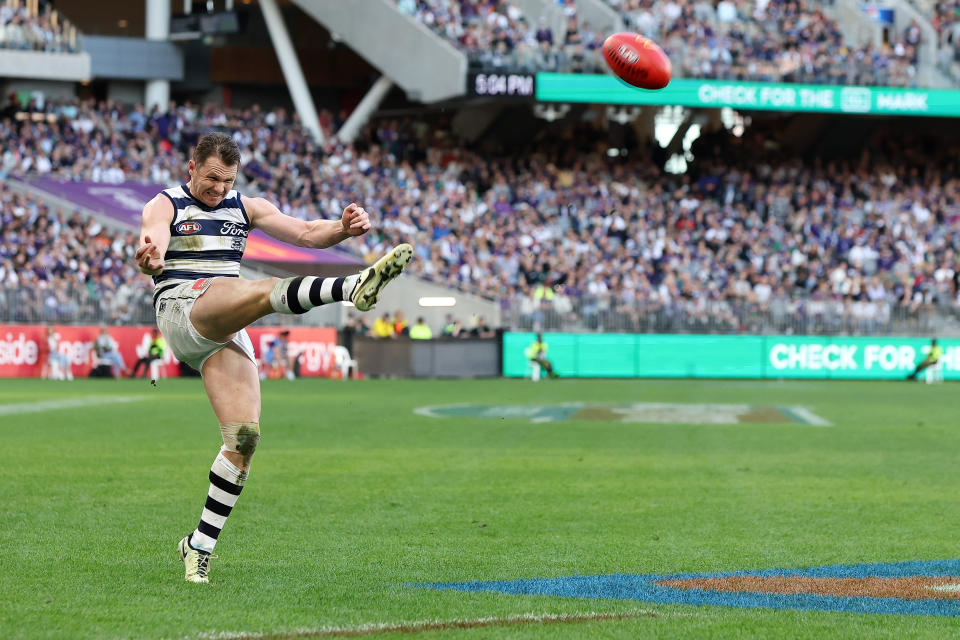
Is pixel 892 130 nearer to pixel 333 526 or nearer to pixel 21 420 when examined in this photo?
pixel 21 420

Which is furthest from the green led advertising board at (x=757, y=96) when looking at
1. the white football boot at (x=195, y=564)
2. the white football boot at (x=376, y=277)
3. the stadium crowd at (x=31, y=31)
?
the white football boot at (x=376, y=277)

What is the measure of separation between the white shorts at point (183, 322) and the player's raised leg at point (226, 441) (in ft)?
0.44

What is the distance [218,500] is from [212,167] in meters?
1.81

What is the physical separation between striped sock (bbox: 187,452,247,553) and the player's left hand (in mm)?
1432

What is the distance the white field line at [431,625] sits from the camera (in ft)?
18.8

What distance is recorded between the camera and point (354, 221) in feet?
24.8

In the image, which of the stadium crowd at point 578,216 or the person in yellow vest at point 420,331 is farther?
the stadium crowd at point 578,216

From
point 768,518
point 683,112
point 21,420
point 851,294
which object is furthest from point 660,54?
point 683,112

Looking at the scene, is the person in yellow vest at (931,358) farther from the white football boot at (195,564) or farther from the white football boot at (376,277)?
the white football boot at (376,277)

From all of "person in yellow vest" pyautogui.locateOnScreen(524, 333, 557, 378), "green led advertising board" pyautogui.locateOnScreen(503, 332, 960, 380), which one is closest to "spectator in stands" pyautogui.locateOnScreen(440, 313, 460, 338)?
"green led advertising board" pyautogui.locateOnScreen(503, 332, 960, 380)

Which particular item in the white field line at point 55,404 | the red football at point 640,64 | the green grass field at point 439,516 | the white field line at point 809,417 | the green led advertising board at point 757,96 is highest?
the green led advertising board at point 757,96

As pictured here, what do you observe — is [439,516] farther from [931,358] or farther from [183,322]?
[931,358]

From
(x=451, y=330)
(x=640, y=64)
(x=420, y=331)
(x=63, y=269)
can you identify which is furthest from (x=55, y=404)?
(x=451, y=330)

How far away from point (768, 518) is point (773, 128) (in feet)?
126
